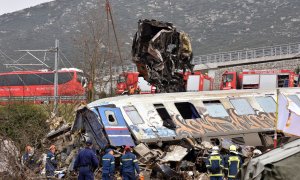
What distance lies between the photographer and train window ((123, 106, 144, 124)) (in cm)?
2057

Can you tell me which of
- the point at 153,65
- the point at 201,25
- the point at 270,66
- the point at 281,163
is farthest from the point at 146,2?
the point at 281,163

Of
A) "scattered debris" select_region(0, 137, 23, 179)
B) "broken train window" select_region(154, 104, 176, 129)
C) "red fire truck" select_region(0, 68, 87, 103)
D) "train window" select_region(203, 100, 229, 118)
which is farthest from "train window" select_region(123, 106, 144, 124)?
"red fire truck" select_region(0, 68, 87, 103)

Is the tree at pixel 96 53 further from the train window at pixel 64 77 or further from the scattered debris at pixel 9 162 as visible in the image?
the scattered debris at pixel 9 162

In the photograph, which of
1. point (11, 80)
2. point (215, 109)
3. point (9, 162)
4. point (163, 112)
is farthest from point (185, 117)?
point (11, 80)

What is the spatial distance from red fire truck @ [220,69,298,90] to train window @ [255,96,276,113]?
655 inches

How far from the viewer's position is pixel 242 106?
74.3 ft

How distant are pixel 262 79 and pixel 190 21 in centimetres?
10133

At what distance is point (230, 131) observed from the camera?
21.6m

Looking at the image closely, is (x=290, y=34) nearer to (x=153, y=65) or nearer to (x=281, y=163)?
(x=153, y=65)

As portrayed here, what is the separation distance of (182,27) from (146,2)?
70.9ft

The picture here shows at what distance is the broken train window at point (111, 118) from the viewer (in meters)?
20.0

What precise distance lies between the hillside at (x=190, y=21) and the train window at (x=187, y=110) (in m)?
91.2

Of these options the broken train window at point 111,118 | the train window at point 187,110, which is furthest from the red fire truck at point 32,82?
the broken train window at point 111,118

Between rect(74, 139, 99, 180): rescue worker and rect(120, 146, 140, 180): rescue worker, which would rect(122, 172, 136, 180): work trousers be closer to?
rect(120, 146, 140, 180): rescue worker
